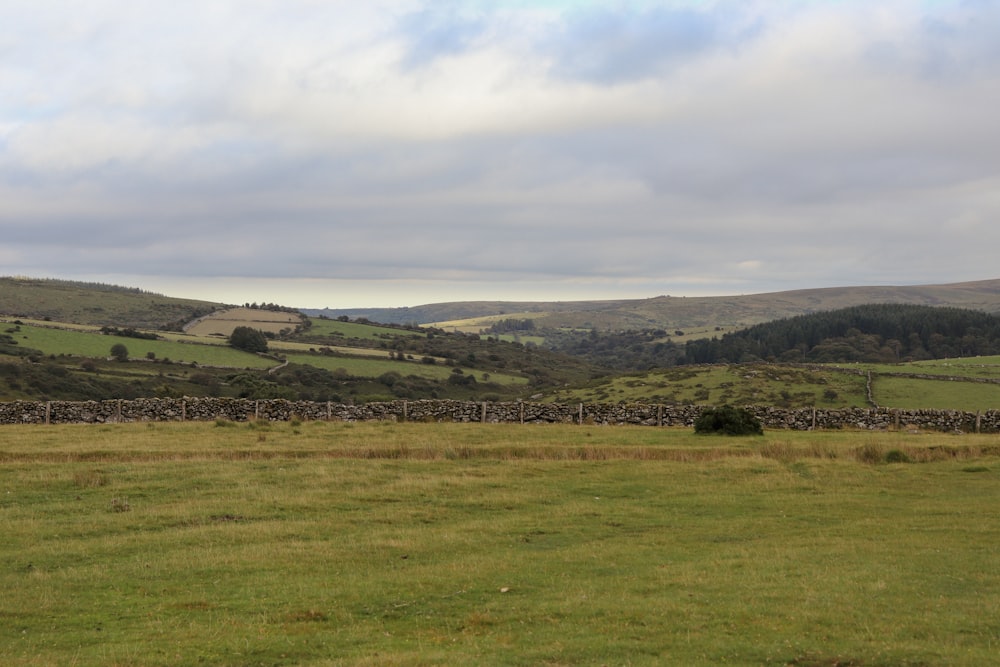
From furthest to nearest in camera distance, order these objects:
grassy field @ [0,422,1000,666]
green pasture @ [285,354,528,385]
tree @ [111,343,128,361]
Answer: green pasture @ [285,354,528,385] < tree @ [111,343,128,361] < grassy field @ [0,422,1000,666]

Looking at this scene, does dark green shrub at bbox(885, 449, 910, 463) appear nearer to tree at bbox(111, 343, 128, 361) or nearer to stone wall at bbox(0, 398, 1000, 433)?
stone wall at bbox(0, 398, 1000, 433)

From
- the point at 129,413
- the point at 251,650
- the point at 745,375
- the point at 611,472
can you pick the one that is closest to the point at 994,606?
the point at 251,650

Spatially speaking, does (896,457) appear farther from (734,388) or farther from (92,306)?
(92,306)

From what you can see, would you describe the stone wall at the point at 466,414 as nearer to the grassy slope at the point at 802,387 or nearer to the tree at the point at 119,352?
the grassy slope at the point at 802,387

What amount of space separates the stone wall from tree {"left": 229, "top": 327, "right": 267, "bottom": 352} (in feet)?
255

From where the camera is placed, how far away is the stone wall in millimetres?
42938

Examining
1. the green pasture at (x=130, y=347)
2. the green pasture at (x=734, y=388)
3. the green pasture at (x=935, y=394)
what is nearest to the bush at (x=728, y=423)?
the green pasture at (x=935, y=394)

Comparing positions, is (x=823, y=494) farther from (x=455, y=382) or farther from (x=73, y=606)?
(x=455, y=382)

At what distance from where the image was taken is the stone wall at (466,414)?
4294cm

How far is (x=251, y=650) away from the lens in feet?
35.9

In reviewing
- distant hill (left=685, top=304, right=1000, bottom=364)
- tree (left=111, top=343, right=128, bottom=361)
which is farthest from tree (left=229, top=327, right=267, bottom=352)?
distant hill (left=685, top=304, right=1000, bottom=364)

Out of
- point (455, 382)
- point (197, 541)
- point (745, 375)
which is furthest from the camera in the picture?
point (455, 382)

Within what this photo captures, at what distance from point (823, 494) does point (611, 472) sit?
21.1 ft

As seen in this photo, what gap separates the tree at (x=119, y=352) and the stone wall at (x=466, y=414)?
57985mm
